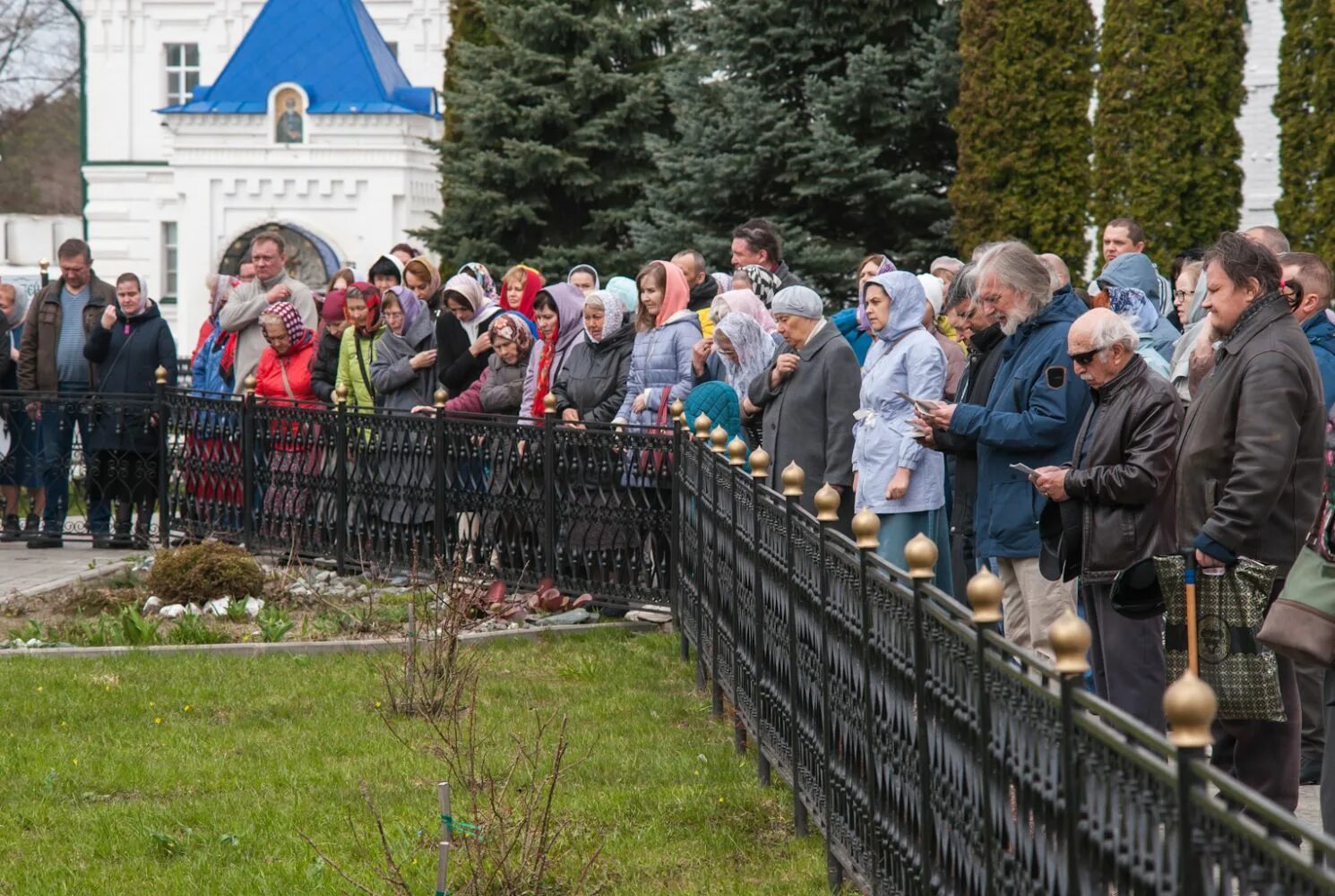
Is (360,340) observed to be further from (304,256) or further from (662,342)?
(304,256)

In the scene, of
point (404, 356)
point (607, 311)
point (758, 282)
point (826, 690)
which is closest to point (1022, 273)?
point (826, 690)

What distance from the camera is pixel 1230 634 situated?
5.40 metres

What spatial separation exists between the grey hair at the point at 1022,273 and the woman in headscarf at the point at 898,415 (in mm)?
988

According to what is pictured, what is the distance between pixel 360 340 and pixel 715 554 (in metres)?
5.29

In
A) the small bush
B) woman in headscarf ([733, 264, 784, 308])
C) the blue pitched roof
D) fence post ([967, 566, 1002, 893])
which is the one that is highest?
the blue pitched roof

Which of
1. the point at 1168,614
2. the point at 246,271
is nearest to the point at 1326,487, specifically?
the point at 1168,614

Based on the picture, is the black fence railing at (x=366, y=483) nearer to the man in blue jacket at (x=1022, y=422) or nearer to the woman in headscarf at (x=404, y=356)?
the woman in headscarf at (x=404, y=356)

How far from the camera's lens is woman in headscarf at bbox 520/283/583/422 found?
1066cm

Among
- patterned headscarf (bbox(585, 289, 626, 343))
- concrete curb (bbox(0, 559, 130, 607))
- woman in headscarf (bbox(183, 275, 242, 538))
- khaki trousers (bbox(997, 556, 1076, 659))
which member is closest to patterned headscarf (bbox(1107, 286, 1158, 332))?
khaki trousers (bbox(997, 556, 1076, 659))

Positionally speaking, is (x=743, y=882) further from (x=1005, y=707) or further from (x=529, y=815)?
(x=1005, y=707)

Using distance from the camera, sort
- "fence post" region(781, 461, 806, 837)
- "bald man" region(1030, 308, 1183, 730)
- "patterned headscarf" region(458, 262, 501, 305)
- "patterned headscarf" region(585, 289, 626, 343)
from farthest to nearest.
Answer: "patterned headscarf" region(458, 262, 501, 305) < "patterned headscarf" region(585, 289, 626, 343) < "bald man" region(1030, 308, 1183, 730) < "fence post" region(781, 461, 806, 837)

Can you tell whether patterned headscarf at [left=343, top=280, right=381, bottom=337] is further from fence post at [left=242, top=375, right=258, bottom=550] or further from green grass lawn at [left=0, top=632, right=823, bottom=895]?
green grass lawn at [left=0, top=632, right=823, bottom=895]

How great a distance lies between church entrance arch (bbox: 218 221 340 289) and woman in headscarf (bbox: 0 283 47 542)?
20.0 m

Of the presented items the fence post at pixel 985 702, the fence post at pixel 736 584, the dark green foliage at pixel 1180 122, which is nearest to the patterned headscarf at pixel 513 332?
the fence post at pixel 736 584
